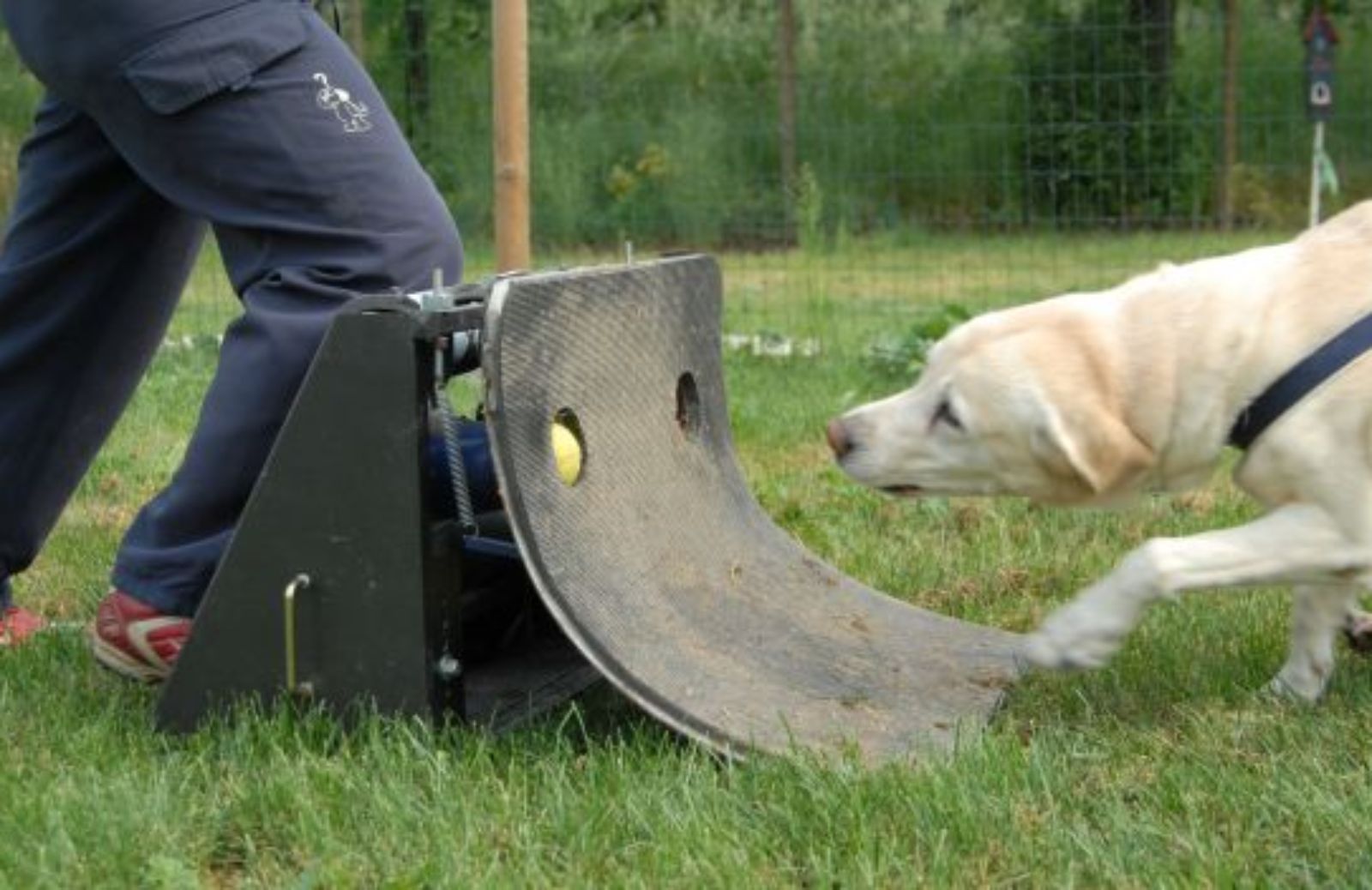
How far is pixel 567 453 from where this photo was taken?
3.29 m

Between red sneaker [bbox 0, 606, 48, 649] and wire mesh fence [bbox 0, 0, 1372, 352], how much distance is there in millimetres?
5325

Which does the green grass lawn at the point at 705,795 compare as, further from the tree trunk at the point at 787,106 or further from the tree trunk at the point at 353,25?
the tree trunk at the point at 787,106

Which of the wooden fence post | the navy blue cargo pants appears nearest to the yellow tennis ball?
the navy blue cargo pants

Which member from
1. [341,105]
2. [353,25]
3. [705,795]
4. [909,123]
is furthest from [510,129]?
[909,123]

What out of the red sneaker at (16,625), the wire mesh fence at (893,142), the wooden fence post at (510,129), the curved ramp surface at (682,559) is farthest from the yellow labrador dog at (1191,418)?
the wire mesh fence at (893,142)

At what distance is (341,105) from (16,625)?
145 cm

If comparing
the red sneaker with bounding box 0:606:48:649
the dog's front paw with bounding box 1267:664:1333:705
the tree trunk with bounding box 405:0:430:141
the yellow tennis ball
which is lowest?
the dog's front paw with bounding box 1267:664:1333:705

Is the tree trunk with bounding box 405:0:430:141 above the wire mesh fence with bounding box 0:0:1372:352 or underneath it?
above

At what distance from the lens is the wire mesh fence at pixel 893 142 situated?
11.2 meters

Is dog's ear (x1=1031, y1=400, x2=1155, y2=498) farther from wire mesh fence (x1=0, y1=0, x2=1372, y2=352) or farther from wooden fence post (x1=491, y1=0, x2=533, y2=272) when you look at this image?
wire mesh fence (x1=0, y1=0, x2=1372, y2=352)

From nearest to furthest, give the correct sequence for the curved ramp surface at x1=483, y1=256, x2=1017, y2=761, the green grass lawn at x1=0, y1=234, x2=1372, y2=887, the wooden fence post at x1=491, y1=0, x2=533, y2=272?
the green grass lawn at x1=0, y1=234, x2=1372, y2=887, the curved ramp surface at x1=483, y1=256, x2=1017, y2=761, the wooden fence post at x1=491, y1=0, x2=533, y2=272

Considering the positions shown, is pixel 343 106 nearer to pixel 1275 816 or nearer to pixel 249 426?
pixel 249 426

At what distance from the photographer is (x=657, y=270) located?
3.71 metres

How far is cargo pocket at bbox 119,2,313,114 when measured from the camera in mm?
3217
